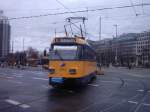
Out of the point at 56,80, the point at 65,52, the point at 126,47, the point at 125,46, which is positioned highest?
the point at 125,46

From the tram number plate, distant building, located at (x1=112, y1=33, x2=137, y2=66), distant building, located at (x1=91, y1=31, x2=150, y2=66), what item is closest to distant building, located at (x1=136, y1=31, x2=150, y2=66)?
distant building, located at (x1=91, y1=31, x2=150, y2=66)

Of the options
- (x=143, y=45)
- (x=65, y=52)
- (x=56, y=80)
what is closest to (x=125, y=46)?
(x=143, y=45)

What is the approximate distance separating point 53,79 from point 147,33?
13004 cm

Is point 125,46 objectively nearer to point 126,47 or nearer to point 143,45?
point 126,47

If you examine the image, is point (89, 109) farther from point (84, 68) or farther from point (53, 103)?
point (84, 68)

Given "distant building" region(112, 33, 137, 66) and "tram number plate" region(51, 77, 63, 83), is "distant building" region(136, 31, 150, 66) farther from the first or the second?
"tram number plate" region(51, 77, 63, 83)

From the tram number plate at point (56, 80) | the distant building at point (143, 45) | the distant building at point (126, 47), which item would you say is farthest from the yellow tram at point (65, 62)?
the distant building at point (126, 47)

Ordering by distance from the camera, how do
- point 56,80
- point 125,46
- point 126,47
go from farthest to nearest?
point 126,47 → point 125,46 → point 56,80

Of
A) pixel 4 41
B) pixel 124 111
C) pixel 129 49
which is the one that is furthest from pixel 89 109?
pixel 129 49

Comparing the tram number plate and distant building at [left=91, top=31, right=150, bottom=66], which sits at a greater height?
distant building at [left=91, top=31, right=150, bottom=66]

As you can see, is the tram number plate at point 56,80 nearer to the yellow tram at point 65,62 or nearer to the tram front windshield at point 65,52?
the yellow tram at point 65,62

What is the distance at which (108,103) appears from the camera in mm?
14750

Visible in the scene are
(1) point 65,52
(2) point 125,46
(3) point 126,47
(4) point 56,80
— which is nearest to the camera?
(4) point 56,80

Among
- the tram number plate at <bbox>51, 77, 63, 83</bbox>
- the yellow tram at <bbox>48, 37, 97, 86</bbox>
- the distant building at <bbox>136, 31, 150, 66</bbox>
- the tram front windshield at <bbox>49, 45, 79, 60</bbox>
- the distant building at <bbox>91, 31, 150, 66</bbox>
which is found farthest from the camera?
the distant building at <bbox>91, 31, 150, 66</bbox>
